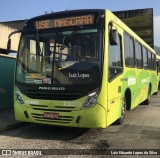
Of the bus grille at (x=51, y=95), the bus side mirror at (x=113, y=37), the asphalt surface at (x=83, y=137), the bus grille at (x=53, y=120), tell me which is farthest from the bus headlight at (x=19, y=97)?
the bus side mirror at (x=113, y=37)

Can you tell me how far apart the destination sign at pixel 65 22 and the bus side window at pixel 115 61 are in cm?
83

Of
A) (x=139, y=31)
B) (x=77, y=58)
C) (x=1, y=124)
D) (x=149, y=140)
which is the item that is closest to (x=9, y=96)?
(x=1, y=124)

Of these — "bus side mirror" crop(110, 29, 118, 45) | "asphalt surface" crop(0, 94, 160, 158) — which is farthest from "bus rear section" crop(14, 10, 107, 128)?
"asphalt surface" crop(0, 94, 160, 158)

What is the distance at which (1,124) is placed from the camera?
30.3 feet

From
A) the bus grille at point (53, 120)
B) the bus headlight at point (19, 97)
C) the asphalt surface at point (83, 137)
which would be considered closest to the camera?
the asphalt surface at point (83, 137)

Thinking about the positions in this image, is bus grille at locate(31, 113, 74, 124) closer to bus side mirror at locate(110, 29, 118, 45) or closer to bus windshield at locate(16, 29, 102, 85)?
bus windshield at locate(16, 29, 102, 85)

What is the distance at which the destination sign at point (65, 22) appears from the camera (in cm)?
796

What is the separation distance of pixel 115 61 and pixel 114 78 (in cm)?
50

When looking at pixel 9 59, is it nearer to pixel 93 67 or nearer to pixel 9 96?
pixel 9 96

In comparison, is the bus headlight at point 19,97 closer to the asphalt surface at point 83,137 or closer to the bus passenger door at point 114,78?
the asphalt surface at point 83,137

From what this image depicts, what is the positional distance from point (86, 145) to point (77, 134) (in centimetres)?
119

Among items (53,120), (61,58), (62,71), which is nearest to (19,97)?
(53,120)

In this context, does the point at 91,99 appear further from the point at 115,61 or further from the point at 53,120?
the point at 115,61

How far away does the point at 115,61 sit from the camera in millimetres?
8555
